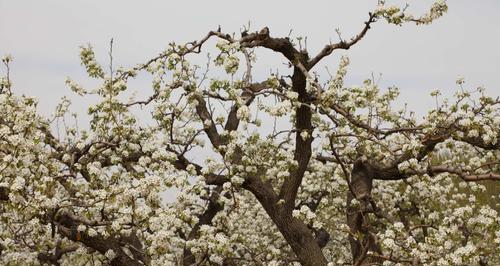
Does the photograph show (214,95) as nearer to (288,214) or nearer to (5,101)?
(288,214)

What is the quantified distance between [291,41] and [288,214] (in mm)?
3330

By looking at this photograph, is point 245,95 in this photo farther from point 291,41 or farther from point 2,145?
point 2,145

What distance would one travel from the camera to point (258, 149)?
408 inches

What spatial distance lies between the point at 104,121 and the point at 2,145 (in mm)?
1938

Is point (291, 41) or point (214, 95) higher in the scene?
point (291, 41)

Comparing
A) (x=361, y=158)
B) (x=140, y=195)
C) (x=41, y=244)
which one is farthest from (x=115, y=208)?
(x=361, y=158)

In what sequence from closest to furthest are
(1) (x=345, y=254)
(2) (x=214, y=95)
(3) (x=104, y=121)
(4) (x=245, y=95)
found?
(3) (x=104, y=121), (2) (x=214, y=95), (4) (x=245, y=95), (1) (x=345, y=254)

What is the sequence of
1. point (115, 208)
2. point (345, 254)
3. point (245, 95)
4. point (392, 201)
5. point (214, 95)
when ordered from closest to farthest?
point (115, 208)
point (214, 95)
point (245, 95)
point (392, 201)
point (345, 254)

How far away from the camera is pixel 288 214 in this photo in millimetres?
10000

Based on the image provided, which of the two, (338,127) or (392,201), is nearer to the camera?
(338,127)

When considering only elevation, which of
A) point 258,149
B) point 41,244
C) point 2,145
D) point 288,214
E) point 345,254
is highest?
point 345,254

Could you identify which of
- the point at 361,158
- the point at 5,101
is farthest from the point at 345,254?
the point at 5,101

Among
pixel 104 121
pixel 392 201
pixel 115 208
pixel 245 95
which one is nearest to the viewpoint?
pixel 115 208

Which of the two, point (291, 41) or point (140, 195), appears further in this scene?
point (291, 41)
